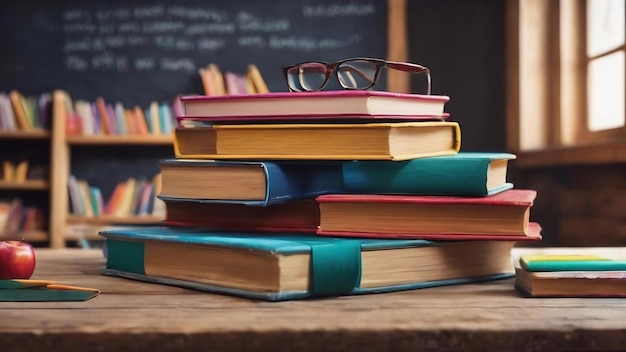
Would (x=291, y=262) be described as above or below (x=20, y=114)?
below

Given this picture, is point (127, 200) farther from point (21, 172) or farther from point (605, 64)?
point (605, 64)

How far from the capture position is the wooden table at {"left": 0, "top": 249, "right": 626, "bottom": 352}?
63 centimetres

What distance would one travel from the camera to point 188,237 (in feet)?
2.82

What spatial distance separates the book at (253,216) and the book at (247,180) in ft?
0.07

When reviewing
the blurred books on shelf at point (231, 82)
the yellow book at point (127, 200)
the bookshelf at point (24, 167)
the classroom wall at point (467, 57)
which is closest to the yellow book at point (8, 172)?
the bookshelf at point (24, 167)

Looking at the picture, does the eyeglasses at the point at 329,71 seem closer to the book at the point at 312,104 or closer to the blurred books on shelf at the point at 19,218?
the book at the point at 312,104

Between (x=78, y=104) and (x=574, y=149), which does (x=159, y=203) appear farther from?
(x=574, y=149)

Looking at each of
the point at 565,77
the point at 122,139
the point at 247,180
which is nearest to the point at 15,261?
the point at 247,180

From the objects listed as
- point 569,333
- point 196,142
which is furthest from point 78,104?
point 569,333

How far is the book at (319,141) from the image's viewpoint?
90cm

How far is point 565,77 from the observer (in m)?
3.10

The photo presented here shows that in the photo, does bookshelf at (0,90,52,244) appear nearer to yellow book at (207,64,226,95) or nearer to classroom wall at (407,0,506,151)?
yellow book at (207,64,226,95)

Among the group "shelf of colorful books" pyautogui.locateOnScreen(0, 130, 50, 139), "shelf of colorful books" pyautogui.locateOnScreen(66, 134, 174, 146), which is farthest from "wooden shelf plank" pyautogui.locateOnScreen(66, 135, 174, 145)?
"shelf of colorful books" pyautogui.locateOnScreen(0, 130, 50, 139)

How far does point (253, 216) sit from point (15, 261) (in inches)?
10.1
